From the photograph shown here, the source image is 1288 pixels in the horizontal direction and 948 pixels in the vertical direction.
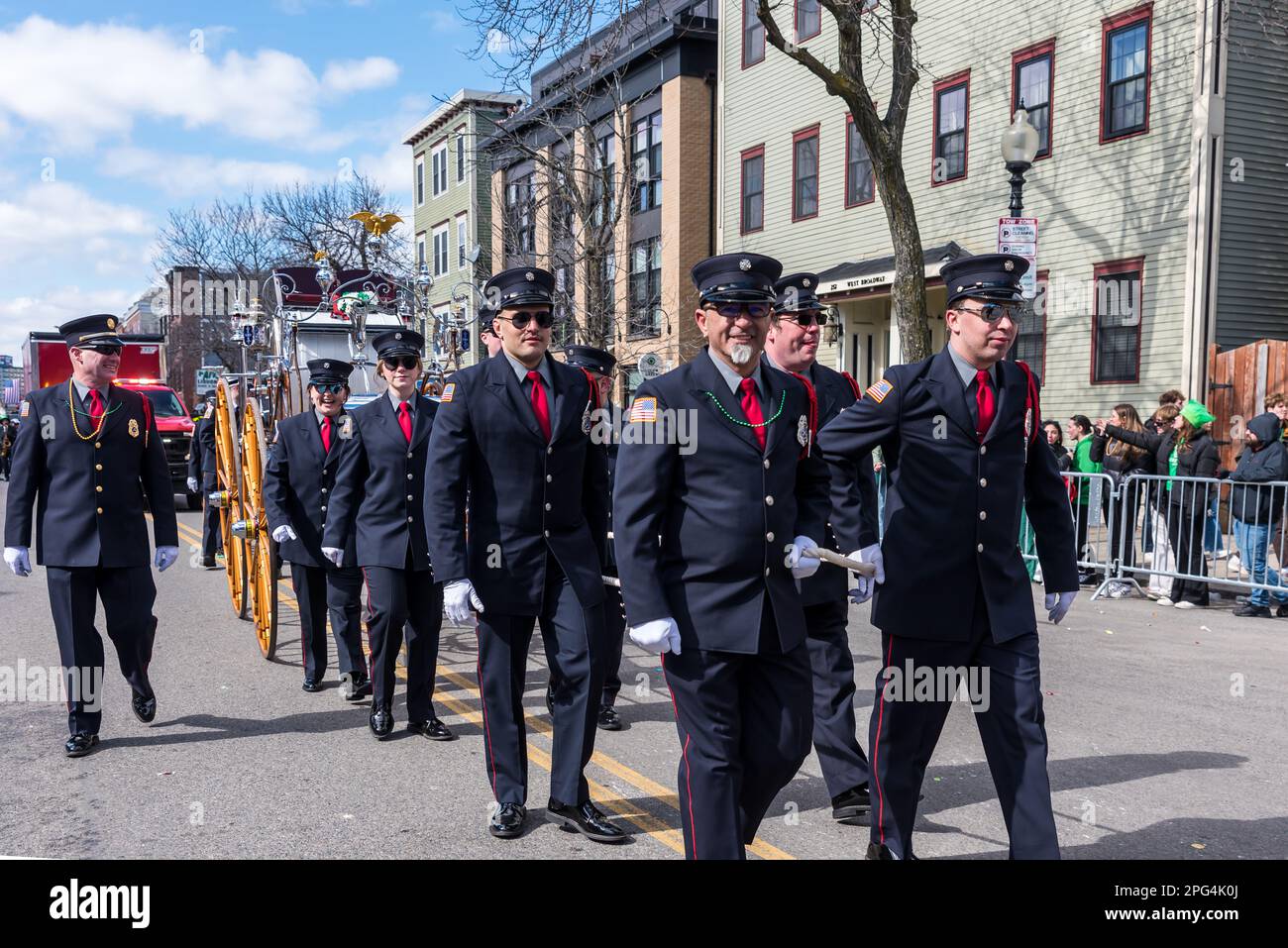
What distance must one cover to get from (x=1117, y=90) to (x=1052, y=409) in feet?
15.1

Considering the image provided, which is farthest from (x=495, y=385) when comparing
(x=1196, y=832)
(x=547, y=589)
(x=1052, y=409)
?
(x=1052, y=409)

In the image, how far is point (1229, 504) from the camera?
36.8 feet

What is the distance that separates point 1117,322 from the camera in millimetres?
16859

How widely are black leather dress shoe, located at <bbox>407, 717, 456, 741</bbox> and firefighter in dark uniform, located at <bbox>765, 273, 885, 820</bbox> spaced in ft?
7.48

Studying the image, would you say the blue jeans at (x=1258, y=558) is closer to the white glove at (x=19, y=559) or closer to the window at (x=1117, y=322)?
the window at (x=1117, y=322)

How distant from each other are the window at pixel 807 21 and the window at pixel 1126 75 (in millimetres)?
6725

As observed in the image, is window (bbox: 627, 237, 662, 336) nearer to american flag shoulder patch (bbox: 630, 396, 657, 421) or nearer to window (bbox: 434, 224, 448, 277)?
window (bbox: 434, 224, 448, 277)

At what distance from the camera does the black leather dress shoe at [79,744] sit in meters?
6.38

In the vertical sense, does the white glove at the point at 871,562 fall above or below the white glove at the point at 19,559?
above

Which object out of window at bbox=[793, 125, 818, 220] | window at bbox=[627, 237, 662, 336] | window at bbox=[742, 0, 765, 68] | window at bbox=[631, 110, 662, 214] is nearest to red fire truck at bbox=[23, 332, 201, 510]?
window at bbox=[627, 237, 662, 336]

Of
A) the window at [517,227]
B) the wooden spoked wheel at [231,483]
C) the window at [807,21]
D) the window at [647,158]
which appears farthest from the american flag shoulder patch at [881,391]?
the window at [647,158]

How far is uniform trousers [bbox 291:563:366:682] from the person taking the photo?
25.4 feet

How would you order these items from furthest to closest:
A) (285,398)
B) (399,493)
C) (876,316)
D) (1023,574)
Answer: (876,316)
(285,398)
(399,493)
(1023,574)
